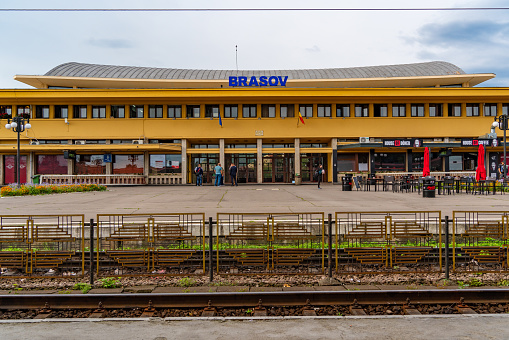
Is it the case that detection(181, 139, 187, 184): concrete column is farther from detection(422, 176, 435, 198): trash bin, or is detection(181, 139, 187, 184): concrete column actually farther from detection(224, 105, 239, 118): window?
detection(422, 176, 435, 198): trash bin

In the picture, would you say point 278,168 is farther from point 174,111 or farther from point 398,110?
point 398,110

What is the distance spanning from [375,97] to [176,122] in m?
22.0

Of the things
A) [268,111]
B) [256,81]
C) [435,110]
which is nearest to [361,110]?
[435,110]

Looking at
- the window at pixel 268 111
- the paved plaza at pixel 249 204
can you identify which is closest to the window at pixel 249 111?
the window at pixel 268 111

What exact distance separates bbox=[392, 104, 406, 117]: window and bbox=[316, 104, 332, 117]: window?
Result: 7253mm

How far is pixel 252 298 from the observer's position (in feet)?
20.1

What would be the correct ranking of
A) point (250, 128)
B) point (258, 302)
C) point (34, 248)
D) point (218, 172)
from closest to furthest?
1. point (258, 302)
2. point (34, 248)
3. point (218, 172)
4. point (250, 128)

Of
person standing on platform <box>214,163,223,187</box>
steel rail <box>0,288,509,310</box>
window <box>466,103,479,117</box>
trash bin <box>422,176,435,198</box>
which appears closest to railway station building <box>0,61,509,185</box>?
window <box>466,103,479,117</box>

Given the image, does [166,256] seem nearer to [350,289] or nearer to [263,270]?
[263,270]

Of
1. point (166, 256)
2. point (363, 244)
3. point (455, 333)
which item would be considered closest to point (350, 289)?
point (455, 333)

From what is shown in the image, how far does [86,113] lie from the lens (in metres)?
40.2

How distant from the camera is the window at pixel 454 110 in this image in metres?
40.8

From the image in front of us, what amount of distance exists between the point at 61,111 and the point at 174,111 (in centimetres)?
1260

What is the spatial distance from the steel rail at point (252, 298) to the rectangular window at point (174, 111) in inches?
1400
